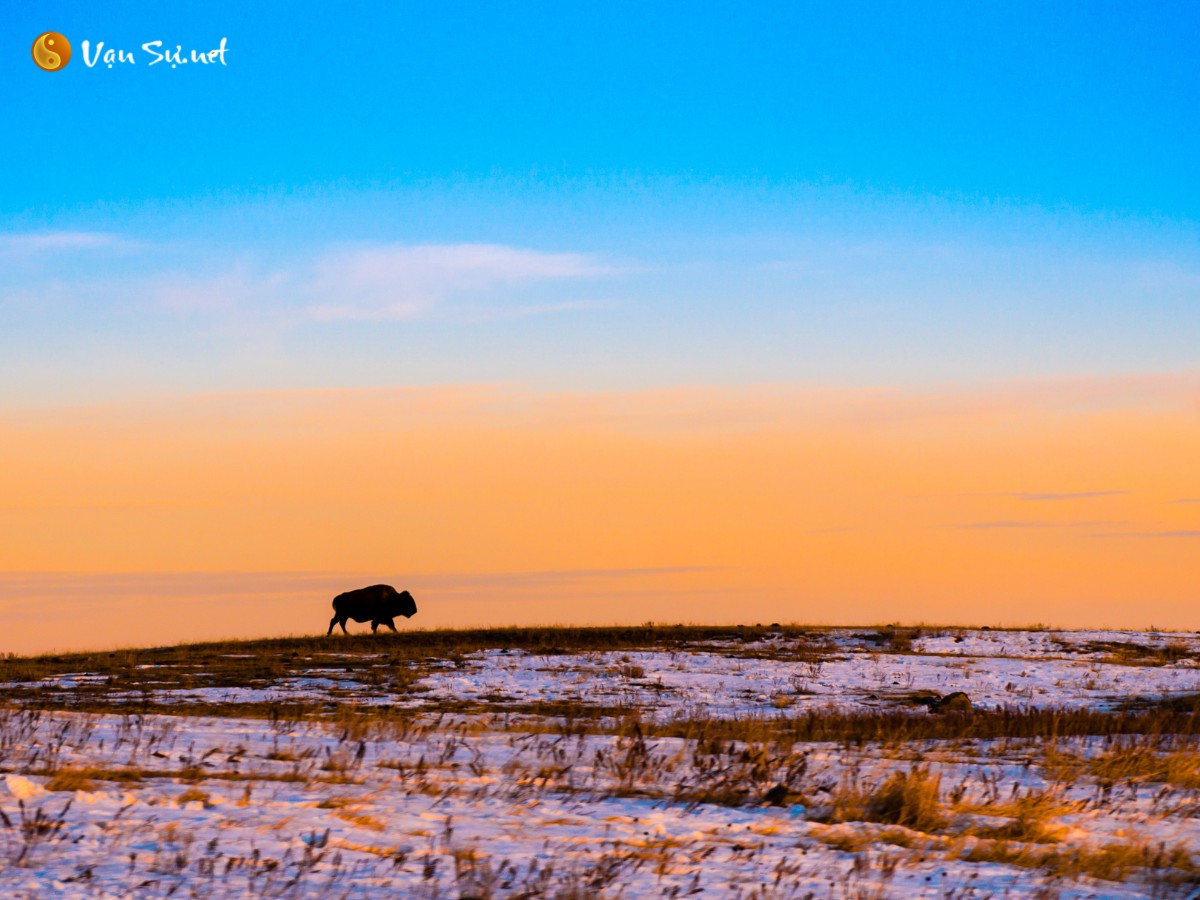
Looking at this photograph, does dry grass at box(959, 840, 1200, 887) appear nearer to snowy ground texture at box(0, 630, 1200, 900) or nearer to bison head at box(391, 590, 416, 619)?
snowy ground texture at box(0, 630, 1200, 900)

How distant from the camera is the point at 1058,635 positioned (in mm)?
37312

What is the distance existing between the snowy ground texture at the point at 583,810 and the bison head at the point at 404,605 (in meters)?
29.5

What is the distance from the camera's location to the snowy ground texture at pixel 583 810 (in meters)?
6.35

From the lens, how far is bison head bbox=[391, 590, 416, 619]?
45.1 metres

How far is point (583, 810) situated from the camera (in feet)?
27.2

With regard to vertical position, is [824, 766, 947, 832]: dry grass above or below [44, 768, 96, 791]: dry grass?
below

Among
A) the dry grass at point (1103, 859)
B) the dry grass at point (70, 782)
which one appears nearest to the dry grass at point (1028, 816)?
the dry grass at point (1103, 859)

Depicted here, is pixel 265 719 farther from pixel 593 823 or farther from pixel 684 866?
pixel 684 866

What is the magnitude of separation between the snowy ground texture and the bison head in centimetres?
2952

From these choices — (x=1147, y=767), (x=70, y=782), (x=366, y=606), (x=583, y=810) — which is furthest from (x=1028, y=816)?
(x=366, y=606)

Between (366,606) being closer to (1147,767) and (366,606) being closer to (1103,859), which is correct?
(1147,767)

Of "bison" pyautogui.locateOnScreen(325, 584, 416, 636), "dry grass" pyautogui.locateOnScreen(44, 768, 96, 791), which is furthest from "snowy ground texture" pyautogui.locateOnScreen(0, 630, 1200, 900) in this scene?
"bison" pyautogui.locateOnScreen(325, 584, 416, 636)

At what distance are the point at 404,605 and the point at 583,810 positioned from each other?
38.1 metres

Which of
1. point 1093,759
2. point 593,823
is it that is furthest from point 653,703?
point 593,823
